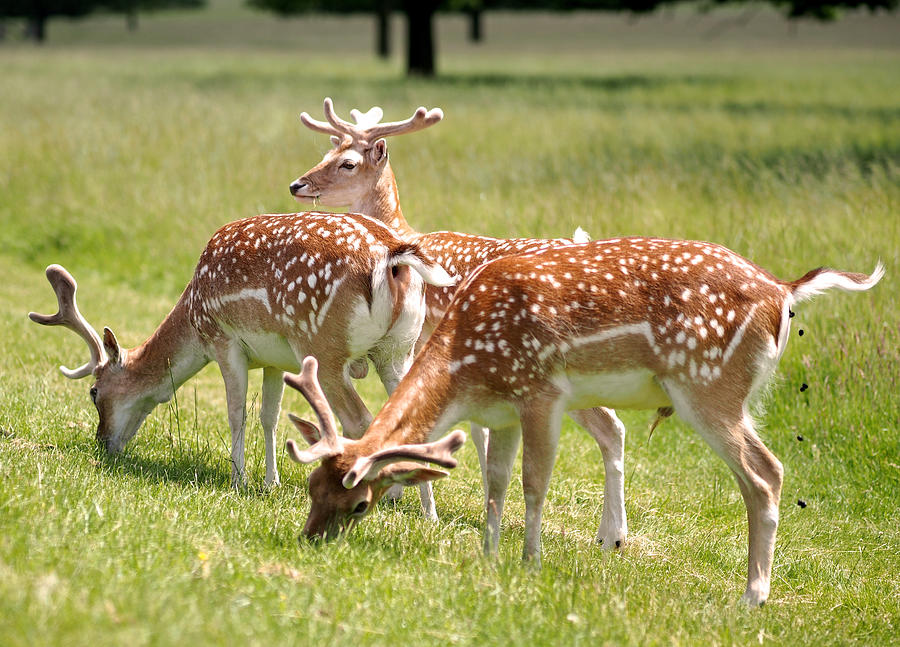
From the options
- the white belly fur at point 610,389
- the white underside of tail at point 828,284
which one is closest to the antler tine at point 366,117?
the white belly fur at point 610,389

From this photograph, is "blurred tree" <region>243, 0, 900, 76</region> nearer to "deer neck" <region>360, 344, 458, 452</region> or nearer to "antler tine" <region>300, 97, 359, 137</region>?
"antler tine" <region>300, 97, 359, 137</region>

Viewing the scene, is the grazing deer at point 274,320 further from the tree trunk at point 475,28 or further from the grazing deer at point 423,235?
the tree trunk at point 475,28

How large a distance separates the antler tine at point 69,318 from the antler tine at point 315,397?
2.09 metres

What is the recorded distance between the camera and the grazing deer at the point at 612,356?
4.88m

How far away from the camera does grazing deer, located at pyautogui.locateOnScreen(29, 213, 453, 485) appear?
552cm

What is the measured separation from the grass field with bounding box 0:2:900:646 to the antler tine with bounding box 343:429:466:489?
14.4 inches

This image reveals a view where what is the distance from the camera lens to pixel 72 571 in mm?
3744

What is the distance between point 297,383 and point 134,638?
4.93ft

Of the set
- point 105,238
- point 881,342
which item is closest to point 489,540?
point 881,342

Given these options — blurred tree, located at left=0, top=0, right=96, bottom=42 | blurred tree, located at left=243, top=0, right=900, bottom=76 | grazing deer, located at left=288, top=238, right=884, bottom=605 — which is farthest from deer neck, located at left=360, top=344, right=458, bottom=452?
blurred tree, located at left=0, top=0, right=96, bottom=42

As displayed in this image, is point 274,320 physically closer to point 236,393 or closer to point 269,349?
point 269,349

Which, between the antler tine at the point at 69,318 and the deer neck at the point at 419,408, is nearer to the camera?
the deer neck at the point at 419,408

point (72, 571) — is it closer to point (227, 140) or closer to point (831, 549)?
A: point (831, 549)

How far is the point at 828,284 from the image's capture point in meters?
5.09
